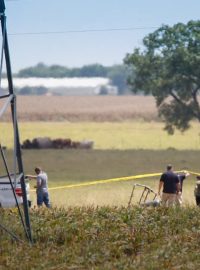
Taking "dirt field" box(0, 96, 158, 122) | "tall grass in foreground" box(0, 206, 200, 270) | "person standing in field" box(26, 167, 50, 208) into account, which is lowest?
"dirt field" box(0, 96, 158, 122)

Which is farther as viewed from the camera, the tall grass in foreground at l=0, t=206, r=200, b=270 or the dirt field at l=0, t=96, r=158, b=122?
the dirt field at l=0, t=96, r=158, b=122

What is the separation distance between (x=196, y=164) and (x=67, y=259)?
3993 centimetres

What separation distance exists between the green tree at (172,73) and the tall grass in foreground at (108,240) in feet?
155

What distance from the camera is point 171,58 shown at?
7306 cm

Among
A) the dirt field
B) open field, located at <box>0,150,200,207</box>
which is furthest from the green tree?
the dirt field

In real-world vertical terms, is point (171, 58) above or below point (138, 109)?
above

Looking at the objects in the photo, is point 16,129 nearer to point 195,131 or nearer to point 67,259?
point 67,259

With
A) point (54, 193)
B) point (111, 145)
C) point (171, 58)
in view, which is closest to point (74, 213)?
point (54, 193)

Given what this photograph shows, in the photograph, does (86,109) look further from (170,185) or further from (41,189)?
(170,185)

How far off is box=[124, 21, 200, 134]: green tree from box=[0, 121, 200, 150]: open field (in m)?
9.68

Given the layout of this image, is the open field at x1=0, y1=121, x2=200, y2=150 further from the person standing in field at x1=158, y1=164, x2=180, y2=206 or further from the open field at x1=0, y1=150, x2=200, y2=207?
the person standing in field at x1=158, y1=164, x2=180, y2=206

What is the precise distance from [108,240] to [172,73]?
5268 cm

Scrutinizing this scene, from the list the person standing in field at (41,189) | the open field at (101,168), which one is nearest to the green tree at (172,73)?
the open field at (101,168)

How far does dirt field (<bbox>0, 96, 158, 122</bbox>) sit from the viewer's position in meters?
144
